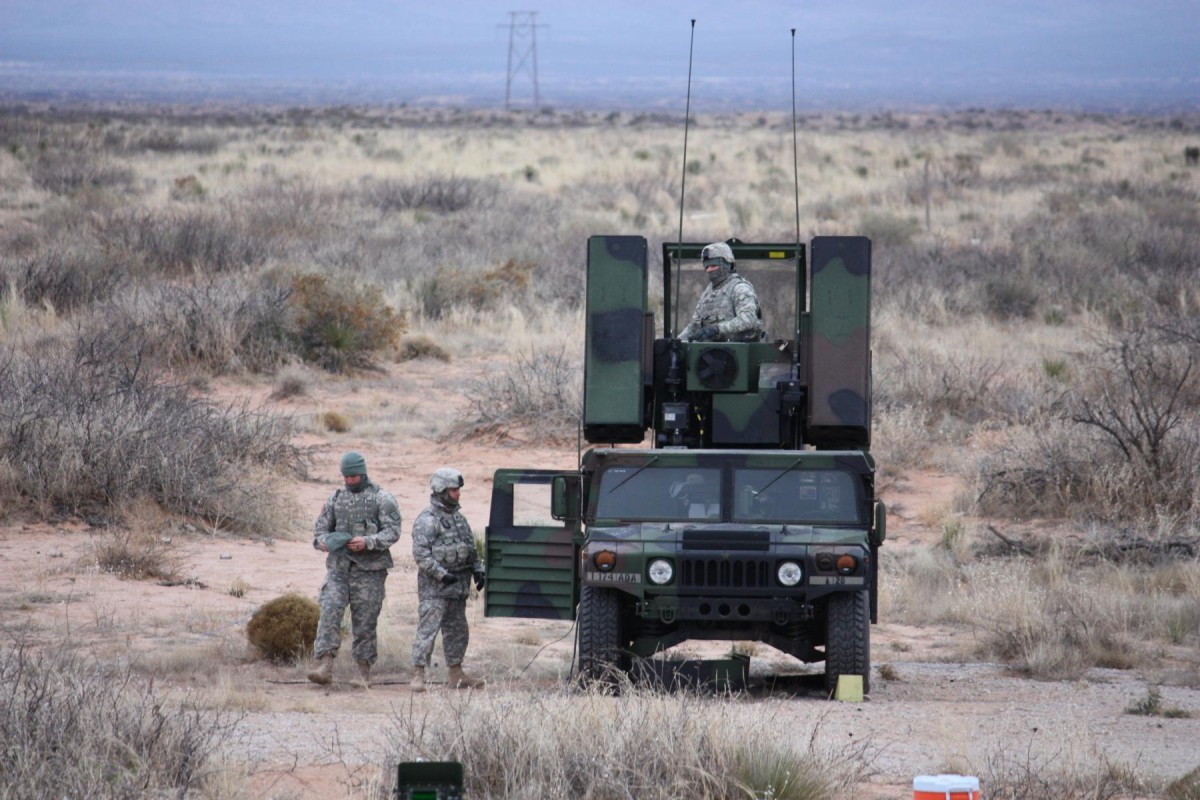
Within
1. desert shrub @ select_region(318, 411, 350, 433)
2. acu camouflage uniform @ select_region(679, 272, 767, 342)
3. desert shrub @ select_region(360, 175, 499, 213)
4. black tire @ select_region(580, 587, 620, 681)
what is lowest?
black tire @ select_region(580, 587, 620, 681)

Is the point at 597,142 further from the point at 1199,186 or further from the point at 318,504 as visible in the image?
the point at 318,504

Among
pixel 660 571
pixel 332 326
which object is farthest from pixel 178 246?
pixel 660 571

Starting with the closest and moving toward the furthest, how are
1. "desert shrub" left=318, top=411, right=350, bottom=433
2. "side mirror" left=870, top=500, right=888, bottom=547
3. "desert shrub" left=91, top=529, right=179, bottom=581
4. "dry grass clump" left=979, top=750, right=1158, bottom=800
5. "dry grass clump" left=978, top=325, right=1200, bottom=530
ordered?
"dry grass clump" left=979, top=750, right=1158, bottom=800 → "side mirror" left=870, top=500, right=888, bottom=547 → "desert shrub" left=91, top=529, right=179, bottom=581 → "dry grass clump" left=978, top=325, right=1200, bottom=530 → "desert shrub" left=318, top=411, right=350, bottom=433

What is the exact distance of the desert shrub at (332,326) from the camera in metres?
22.1

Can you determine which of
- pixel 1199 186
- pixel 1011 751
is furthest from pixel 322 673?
pixel 1199 186

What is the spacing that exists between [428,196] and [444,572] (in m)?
28.1

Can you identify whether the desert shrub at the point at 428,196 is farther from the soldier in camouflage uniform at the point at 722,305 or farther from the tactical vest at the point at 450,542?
the tactical vest at the point at 450,542

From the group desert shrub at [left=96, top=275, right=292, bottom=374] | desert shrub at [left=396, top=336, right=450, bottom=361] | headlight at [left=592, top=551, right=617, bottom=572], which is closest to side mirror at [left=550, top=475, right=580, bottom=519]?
headlight at [left=592, top=551, right=617, bottom=572]

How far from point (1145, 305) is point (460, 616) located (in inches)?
676

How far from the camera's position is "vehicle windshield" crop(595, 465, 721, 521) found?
949cm

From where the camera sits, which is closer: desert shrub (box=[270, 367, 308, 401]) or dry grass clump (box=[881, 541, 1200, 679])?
dry grass clump (box=[881, 541, 1200, 679])

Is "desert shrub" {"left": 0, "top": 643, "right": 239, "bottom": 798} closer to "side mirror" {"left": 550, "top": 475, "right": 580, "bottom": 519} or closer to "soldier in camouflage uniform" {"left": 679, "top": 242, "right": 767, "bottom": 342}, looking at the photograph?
"side mirror" {"left": 550, "top": 475, "right": 580, "bottom": 519}

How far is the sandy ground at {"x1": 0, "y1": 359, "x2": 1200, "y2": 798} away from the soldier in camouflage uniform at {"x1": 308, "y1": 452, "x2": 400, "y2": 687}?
0.28 meters

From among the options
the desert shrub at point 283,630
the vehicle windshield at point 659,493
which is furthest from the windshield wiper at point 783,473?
the desert shrub at point 283,630
